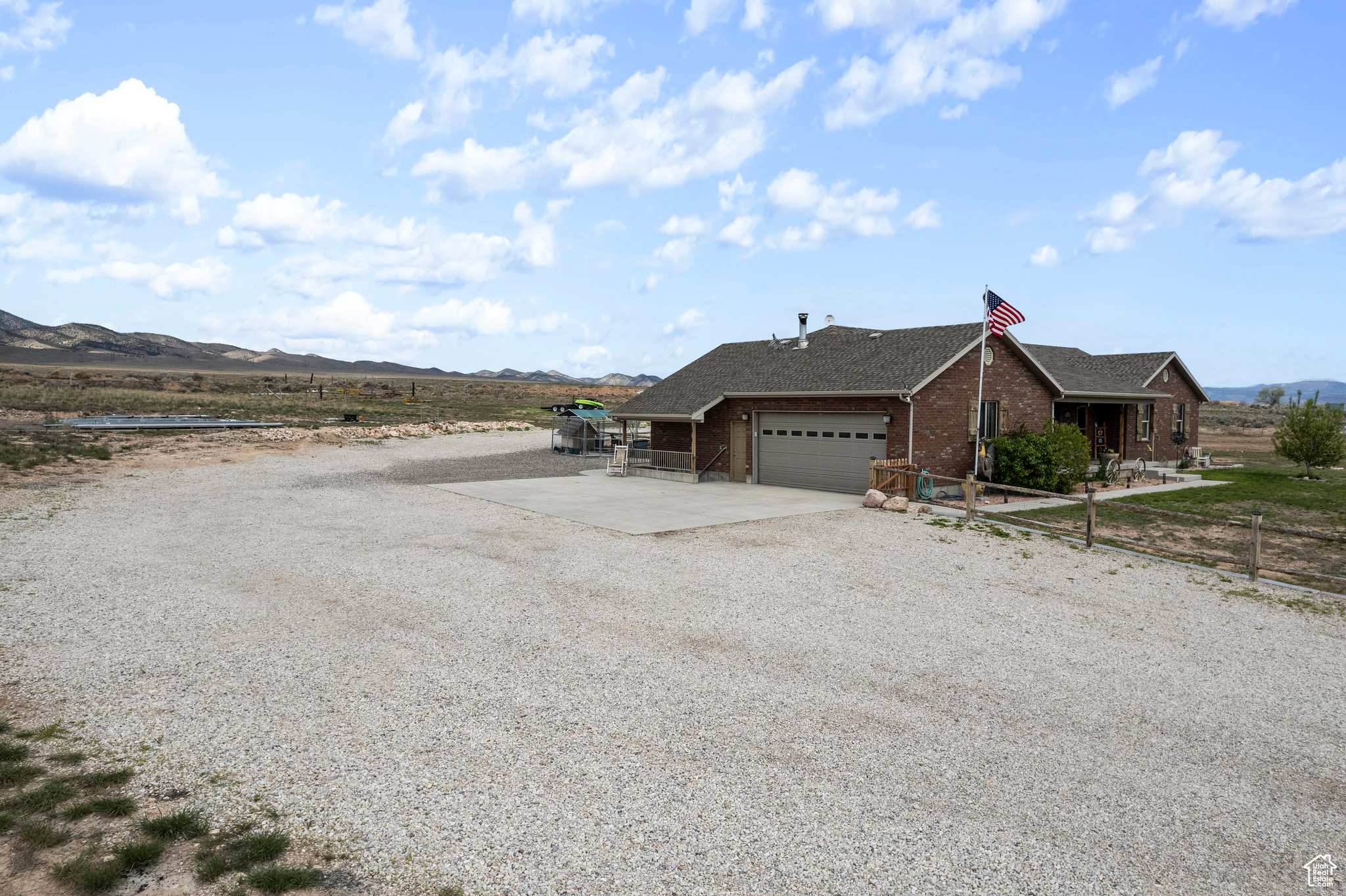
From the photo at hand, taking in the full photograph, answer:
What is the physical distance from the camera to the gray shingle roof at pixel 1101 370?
27.8m

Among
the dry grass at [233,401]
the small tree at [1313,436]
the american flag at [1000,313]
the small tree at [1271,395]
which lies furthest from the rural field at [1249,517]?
the small tree at [1271,395]

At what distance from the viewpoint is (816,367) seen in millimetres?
25109

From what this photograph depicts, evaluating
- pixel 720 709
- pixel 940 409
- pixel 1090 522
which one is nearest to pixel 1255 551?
pixel 1090 522

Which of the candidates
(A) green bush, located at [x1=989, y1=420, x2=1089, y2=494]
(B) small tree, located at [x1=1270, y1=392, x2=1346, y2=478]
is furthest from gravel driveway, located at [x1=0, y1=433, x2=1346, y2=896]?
(B) small tree, located at [x1=1270, y1=392, x2=1346, y2=478]

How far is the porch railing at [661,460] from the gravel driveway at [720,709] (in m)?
13.7

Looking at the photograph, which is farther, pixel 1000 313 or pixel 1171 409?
pixel 1171 409

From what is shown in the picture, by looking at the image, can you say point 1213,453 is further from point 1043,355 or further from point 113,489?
point 113,489

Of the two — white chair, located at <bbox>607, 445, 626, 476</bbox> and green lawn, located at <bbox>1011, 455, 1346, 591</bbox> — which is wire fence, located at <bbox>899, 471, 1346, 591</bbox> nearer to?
green lawn, located at <bbox>1011, 455, 1346, 591</bbox>

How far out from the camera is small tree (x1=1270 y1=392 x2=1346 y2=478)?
2500 cm

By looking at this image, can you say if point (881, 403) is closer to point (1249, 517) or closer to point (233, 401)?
point (1249, 517)

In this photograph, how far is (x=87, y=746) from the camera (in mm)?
5984

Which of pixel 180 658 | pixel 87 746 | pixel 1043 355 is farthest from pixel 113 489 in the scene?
pixel 1043 355

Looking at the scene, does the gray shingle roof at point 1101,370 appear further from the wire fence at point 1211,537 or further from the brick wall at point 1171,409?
the wire fence at point 1211,537

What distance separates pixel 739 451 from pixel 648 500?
580 cm
